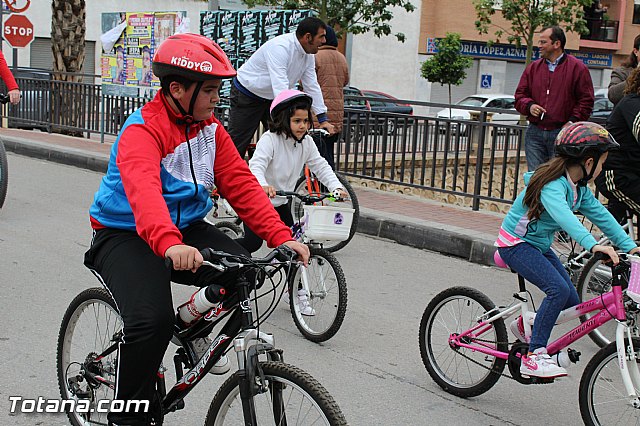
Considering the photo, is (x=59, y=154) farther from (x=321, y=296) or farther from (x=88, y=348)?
(x=88, y=348)

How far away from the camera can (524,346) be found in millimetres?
4551

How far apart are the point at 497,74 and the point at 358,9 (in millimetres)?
15906

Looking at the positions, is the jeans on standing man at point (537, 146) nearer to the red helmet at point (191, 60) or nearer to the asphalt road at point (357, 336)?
the asphalt road at point (357, 336)

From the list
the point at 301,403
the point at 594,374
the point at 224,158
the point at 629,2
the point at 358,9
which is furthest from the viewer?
the point at 629,2

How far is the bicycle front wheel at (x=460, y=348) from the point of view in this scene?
4770mm

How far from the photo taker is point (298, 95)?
6.17 metres

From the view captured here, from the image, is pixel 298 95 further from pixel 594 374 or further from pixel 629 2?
pixel 629 2

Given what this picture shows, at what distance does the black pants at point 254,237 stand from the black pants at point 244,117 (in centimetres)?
246

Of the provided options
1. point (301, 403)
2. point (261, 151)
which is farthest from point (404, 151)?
point (301, 403)

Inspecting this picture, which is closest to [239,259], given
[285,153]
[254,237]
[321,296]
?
[321,296]

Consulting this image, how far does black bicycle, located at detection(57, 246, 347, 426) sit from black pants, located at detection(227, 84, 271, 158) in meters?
4.97

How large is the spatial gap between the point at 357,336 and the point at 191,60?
308cm

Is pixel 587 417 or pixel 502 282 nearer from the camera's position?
pixel 587 417

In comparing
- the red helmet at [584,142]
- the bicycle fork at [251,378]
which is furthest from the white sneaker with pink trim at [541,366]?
the bicycle fork at [251,378]
